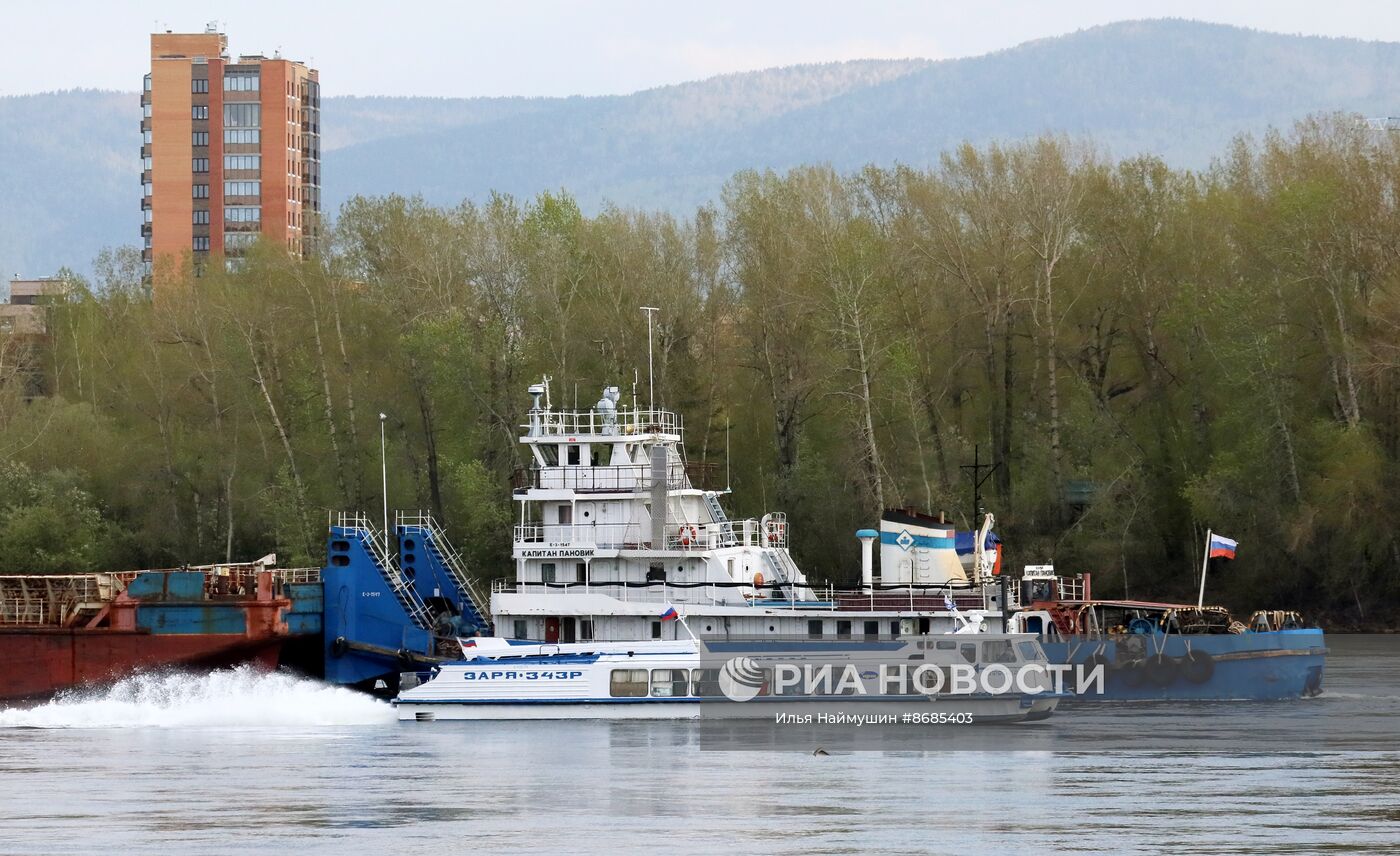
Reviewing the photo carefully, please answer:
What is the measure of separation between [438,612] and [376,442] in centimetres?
2856

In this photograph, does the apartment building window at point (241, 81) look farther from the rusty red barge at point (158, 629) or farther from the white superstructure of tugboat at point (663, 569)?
the white superstructure of tugboat at point (663, 569)

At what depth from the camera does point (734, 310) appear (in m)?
79.5

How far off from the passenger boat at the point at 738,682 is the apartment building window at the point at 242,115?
12798cm

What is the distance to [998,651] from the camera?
4544cm

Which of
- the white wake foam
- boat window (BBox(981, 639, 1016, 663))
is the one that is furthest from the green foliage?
boat window (BBox(981, 639, 1016, 663))

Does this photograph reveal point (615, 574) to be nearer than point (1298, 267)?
Yes

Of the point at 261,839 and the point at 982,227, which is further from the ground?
the point at 982,227

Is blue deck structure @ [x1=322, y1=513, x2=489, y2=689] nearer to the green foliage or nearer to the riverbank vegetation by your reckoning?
the riverbank vegetation

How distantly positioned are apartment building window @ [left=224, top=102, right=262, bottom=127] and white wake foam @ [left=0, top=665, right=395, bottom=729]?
12015 centimetres

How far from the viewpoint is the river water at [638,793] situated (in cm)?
3200

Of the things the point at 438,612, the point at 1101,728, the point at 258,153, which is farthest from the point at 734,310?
the point at 258,153

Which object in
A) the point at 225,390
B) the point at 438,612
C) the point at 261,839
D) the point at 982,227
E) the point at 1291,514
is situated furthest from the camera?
the point at 225,390

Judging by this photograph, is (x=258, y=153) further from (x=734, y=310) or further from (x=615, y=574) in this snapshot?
(x=615, y=574)

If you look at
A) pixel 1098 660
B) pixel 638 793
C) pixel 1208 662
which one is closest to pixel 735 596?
pixel 1098 660
